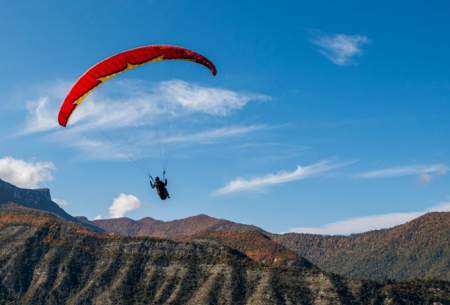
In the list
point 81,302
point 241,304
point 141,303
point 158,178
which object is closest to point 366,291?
point 241,304

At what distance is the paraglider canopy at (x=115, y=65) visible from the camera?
150 ft

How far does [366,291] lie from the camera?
7707 inches

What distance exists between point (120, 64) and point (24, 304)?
170 m

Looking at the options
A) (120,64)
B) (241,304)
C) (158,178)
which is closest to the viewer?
(120,64)

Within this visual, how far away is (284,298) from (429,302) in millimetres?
50183

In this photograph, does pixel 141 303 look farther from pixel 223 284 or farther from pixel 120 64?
pixel 120 64

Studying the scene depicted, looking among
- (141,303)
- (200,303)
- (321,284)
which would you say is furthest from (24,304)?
(321,284)

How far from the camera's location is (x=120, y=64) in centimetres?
4581

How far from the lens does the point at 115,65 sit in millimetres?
45750

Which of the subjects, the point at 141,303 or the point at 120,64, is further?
the point at 141,303

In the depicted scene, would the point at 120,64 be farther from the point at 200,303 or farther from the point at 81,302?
the point at 81,302

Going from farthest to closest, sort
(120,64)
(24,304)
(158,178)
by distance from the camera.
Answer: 1. (24,304)
2. (158,178)
3. (120,64)

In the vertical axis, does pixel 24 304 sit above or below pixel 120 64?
below

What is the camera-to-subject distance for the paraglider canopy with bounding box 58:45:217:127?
45625 millimetres
